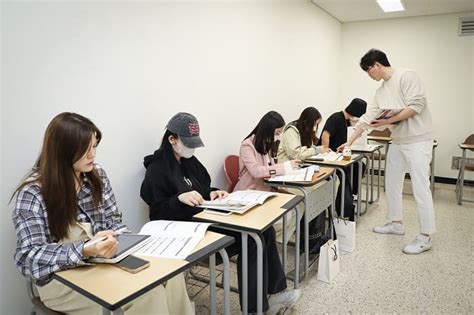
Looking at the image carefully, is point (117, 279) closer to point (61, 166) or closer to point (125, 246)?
point (125, 246)

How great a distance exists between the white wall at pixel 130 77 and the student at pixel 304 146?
40 cm

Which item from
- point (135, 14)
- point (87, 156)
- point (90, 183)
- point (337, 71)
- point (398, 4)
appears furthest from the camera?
point (337, 71)

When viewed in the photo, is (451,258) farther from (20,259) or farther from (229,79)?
(20,259)

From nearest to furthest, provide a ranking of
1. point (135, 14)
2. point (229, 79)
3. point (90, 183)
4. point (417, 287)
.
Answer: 1. point (90, 183)
2. point (135, 14)
3. point (417, 287)
4. point (229, 79)

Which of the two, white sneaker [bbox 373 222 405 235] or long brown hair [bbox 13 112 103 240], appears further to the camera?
white sneaker [bbox 373 222 405 235]

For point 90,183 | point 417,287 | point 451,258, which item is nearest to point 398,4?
point 451,258

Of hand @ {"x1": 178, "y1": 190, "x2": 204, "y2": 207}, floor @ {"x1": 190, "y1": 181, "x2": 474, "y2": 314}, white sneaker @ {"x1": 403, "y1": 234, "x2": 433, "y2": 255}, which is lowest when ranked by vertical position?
floor @ {"x1": 190, "y1": 181, "x2": 474, "y2": 314}

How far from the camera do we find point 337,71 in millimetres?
5797

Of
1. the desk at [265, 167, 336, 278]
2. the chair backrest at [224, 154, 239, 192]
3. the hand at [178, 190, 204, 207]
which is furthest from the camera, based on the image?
the chair backrest at [224, 154, 239, 192]

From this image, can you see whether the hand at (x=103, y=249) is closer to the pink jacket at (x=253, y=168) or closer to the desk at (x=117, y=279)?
the desk at (x=117, y=279)

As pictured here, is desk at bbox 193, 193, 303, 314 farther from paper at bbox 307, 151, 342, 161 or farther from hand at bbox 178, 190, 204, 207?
paper at bbox 307, 151, 342, 161

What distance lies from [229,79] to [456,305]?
2252 millimetres

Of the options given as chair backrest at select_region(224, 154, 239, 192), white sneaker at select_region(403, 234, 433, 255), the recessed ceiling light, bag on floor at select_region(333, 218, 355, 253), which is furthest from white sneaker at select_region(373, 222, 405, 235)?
the recessed ceiling light

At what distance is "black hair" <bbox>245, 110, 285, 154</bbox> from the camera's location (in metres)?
2.49
